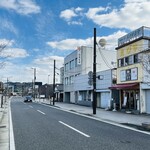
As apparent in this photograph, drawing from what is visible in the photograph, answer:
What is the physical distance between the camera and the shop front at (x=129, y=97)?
89.6 feet

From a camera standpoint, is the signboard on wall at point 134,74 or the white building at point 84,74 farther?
the white building at point 84,74

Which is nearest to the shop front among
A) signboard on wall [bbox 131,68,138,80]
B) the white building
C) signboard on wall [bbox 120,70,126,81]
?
signboard on wall [bbox 131,68,138,80]

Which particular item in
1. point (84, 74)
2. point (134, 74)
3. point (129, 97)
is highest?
point (84, 74)

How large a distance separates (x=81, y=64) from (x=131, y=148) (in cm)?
4167

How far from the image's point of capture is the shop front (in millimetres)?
27297

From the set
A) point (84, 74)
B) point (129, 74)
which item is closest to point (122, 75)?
point (129, 74)

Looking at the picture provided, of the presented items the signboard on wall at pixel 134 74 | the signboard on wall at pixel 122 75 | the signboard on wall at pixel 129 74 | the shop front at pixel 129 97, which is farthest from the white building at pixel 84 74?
the signboard on wall at pixel 134 74

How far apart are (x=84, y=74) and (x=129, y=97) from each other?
18.5 metres

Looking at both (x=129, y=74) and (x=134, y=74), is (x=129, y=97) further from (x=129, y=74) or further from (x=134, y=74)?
(x=134, y=74)

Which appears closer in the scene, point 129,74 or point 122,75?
point 129,74

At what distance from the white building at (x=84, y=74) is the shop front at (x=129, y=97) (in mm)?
4765

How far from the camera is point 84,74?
47375mm

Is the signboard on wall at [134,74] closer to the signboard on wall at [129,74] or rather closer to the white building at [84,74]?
the signboard on wall at [129,74]

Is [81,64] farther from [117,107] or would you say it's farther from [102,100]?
[117,107]
